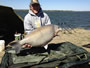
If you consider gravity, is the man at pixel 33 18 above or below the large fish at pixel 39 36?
above

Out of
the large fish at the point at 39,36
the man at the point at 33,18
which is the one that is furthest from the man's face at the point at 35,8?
the large fish at the point at 39,36

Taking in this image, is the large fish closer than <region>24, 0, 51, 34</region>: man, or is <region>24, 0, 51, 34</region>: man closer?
the large fish

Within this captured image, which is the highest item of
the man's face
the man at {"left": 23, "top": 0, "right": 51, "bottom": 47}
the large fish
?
the man's face

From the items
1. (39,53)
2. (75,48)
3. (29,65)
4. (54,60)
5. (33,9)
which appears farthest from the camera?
(75,48)

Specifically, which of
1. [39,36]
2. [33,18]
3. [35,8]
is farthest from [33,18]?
[39,36]

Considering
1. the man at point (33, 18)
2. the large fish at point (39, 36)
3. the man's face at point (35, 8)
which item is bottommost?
the large fish at point (39, 36)

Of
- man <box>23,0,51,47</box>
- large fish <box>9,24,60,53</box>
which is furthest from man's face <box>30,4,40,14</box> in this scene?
large fish <box>9,24,60,53</box>

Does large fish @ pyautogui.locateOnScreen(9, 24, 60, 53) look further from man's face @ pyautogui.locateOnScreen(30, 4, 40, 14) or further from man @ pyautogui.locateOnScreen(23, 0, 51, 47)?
man's face @ pyautogui.locateOnScreen(30, 4, 40, 14)

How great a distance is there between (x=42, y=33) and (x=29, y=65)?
3.08 feet

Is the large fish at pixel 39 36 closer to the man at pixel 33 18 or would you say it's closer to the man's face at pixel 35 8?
the man at pixel 33 18

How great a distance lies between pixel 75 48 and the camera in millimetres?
5008

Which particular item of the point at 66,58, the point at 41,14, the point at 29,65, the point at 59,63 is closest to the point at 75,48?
the point at 66,58

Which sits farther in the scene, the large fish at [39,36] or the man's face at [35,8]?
the man's face at [35,8]

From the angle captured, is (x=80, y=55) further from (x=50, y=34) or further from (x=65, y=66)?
(x=50, y=34)
